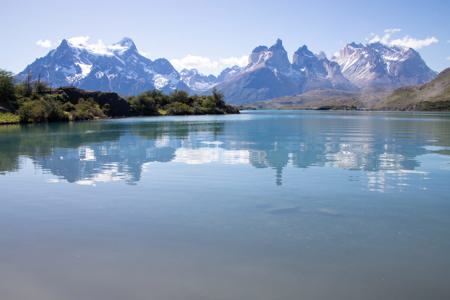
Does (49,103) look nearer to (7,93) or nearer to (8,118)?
(7,93)

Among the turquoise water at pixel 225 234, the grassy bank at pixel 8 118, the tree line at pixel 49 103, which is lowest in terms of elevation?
the turquoise water at pixel 225 234

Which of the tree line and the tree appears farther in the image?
the tree

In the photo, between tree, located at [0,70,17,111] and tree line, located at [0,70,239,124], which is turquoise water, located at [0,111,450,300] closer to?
tree line, located at [0,70,239,124]

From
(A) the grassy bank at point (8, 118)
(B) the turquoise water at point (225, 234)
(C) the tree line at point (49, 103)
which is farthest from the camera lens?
(C) the tree line at point (49, 103)

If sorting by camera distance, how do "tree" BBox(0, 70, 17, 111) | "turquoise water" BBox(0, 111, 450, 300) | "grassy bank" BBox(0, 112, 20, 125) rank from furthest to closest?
"tree" BBox(0, 70, 17, 111)
"grassy bank" BBox(0, 112, 20, 125)
"turquoise water" BBox(0, 111, 450, 300)

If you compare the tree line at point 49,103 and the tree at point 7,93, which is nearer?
the tree line at point 49,103

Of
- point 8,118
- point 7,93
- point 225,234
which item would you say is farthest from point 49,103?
point 225,234

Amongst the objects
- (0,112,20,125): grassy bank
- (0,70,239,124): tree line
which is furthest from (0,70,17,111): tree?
(0,112,20,125): grassy bank

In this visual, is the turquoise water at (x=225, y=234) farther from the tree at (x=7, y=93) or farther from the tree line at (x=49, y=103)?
the tree at (x=7, y=93)

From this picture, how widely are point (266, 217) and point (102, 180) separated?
1538 centimetres

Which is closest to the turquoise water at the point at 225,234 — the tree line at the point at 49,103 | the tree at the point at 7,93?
the tree line at the point at 49,103

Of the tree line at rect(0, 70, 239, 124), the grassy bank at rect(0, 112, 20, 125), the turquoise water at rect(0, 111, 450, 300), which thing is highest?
the tree line at rect(0, 70, 239, 124)

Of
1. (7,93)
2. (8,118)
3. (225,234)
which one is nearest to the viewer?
(225,234)

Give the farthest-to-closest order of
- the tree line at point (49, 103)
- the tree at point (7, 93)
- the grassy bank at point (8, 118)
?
1. the tree at point (7, 93)
2. the tree line at point (49, 103)
3. the grassy bank at point (8, 118)
